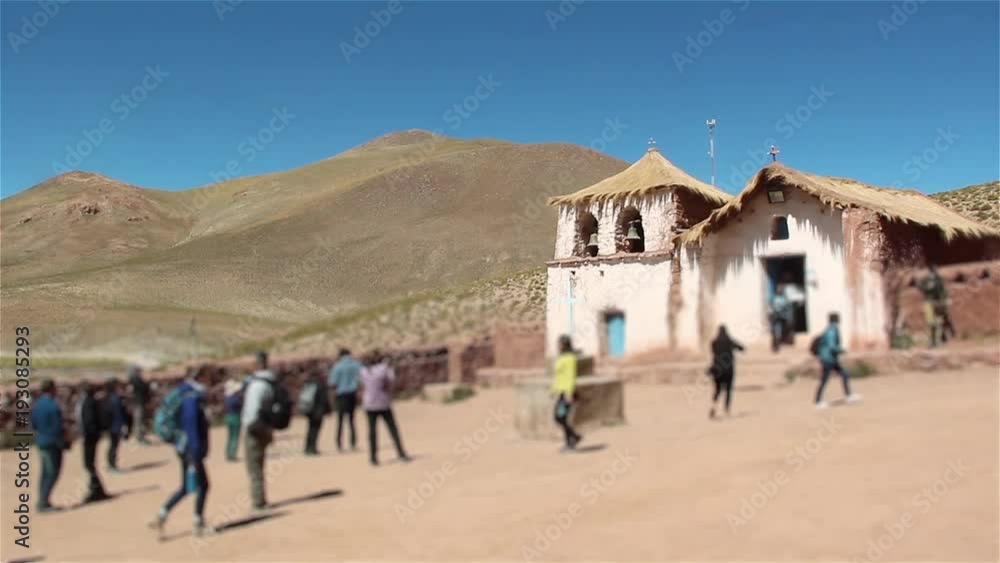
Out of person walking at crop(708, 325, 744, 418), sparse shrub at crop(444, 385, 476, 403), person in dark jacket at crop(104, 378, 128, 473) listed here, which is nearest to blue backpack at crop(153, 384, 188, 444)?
person in dark jacket at crop(104, 378, 128, 473)

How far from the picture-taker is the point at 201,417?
6148mm

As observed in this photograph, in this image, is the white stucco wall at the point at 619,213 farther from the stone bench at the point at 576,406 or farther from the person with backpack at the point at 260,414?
the person with backpack at the point at 260,414

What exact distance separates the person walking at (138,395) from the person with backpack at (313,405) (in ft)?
3.52

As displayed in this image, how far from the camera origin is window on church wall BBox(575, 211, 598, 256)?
12576 mm

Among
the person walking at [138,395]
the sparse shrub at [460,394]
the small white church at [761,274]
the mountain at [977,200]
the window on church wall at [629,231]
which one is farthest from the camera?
the mountain at [977,200]

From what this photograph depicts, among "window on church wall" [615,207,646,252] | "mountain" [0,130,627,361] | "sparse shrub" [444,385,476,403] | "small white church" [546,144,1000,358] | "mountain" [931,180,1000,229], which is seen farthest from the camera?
"mountain" [931,180,1000,229]

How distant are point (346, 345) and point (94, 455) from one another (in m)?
1.94

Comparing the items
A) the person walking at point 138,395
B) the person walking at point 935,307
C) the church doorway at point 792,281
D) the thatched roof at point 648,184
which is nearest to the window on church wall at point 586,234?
the thatched roof at point 648,184

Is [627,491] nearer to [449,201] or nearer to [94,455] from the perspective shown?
[94,455]

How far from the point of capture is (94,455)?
251 inches

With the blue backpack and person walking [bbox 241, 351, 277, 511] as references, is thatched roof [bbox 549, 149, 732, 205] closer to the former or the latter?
person walking [bbox 241, 351, 277, 511]

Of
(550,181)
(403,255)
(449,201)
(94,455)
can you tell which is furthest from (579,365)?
(550,181)

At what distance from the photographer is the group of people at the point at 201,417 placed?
20.2 ft

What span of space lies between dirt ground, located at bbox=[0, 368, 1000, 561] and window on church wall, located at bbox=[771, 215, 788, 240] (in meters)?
1.20
